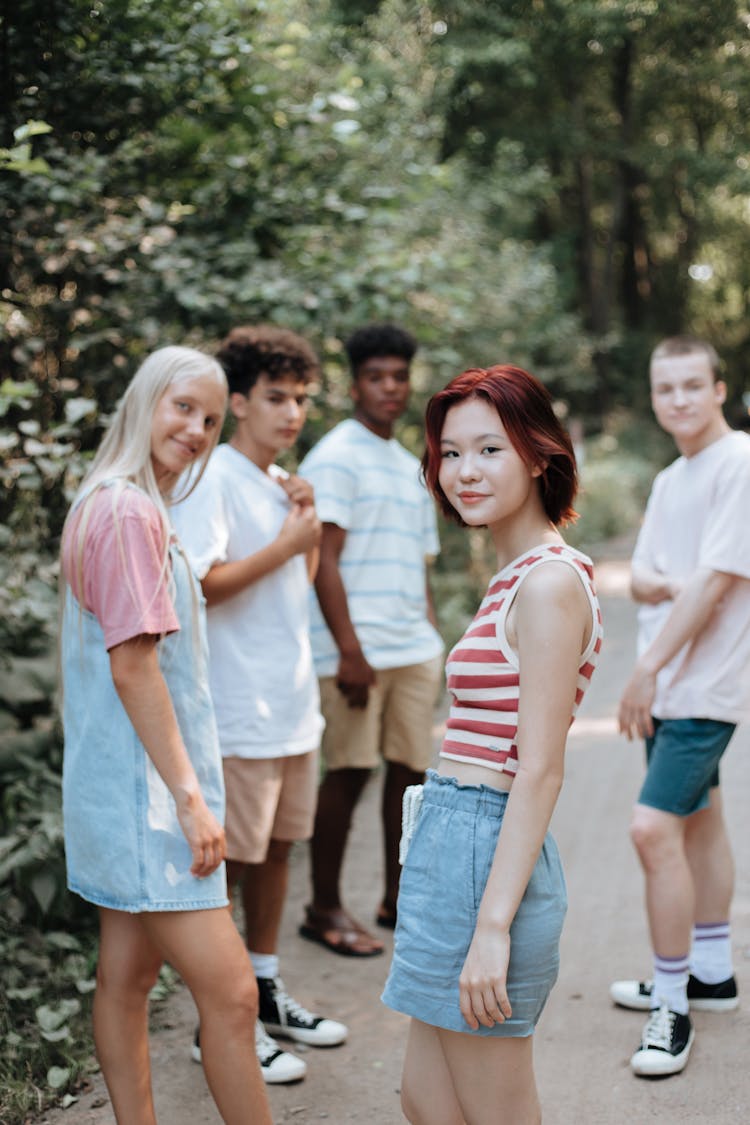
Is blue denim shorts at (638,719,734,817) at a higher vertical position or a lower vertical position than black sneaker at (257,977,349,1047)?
higher

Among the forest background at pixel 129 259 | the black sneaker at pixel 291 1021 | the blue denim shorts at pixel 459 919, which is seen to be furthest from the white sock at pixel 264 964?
the blue denim shorts at pixel 459 919

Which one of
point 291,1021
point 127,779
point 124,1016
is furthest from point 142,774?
point 291,1021

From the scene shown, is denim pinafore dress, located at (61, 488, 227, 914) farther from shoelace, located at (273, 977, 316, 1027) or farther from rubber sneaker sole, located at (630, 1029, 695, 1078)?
rubber sneaker sole, located at (630, 1029, 695, 1078)

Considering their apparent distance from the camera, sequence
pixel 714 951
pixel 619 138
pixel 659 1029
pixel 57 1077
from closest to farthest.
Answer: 1. pixel 57 1077
2. pixel 659 1029
3. pixel 714 951
4. pixel 619 138

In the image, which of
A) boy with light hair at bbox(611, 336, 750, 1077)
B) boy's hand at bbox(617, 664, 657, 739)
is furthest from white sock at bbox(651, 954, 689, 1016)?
boy's hand at bbox(617, 664, 657, 739)

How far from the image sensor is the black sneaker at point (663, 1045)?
3.29 meters

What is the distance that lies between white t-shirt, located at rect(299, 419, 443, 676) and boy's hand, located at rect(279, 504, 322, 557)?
2.27ft

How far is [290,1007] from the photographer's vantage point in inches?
144

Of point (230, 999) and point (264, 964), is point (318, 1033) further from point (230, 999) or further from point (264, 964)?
point (230, 999)

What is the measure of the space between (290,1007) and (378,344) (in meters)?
2.37

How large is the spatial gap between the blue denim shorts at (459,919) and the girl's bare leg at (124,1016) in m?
0.75

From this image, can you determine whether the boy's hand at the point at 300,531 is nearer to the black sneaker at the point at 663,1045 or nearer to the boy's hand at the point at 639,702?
the boy's hand at the point at 639,702

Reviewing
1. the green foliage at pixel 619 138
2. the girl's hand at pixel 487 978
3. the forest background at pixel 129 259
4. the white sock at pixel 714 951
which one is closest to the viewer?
the girl's hand at pixel 487 978

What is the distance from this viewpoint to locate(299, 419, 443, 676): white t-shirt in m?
4.30
